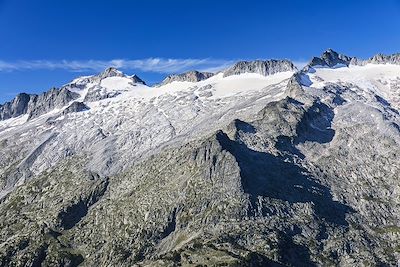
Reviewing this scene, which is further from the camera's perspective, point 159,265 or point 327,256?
point 327,256

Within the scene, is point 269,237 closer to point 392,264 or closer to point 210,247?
point 210,247

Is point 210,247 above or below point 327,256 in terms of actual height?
above

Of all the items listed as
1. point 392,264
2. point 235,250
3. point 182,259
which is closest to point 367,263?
point 392,264

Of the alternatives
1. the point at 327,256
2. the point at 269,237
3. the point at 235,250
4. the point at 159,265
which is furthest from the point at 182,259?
the point at 327,256

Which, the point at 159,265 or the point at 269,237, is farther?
the point at 269,237

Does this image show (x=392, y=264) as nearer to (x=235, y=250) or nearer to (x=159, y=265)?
(x=235, y=250)

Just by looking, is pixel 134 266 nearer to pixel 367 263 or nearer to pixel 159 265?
pixel 159 265

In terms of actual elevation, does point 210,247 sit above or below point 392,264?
above
